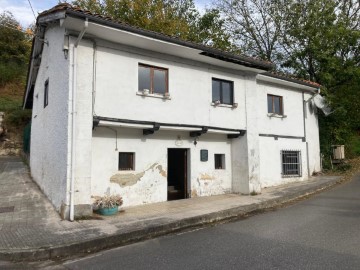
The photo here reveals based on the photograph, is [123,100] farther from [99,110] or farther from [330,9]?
[330,9]

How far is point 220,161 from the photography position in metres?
12.8

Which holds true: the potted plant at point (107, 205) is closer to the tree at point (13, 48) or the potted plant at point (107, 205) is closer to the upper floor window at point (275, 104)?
the upper floor window at point (275, 104)

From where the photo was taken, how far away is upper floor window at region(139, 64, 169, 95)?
33.2 feet

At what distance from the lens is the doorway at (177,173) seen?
38.6ft

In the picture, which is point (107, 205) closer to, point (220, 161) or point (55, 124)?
point (55, 124)

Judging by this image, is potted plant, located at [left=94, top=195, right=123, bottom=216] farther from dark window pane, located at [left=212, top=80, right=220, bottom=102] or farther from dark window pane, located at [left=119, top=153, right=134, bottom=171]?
dark window pane, located at [left=212, top=80, right=220, bottom=102]

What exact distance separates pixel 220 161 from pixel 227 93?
2.81 m

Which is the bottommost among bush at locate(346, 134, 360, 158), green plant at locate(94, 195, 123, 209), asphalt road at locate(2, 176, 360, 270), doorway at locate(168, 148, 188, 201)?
asphalt road at locate(2, 176, 360, 270)

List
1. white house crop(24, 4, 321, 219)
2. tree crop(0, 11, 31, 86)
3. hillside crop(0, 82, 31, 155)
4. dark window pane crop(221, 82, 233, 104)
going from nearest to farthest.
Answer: white house crop(24, 4, 321, 219)
dark window pane crop(221, 82, 233, 104)
hillside crop(0, 82, 31, 155)
tree crop(0, 11, 31, 86)

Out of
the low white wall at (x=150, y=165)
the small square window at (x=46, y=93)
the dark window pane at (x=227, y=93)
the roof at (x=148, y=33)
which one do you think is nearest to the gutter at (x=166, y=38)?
the roof at (x=148, y=33)

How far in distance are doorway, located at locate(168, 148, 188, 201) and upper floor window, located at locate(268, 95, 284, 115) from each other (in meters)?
5.32

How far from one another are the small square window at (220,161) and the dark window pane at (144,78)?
14.4ft

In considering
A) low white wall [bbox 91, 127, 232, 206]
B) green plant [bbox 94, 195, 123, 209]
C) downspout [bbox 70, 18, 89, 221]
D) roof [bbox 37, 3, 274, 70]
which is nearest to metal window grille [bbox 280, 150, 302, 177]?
low white wall [bbox 91, 127, 232, 206]

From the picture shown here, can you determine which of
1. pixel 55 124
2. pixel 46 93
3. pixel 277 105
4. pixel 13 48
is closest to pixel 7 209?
pixel 55 124
